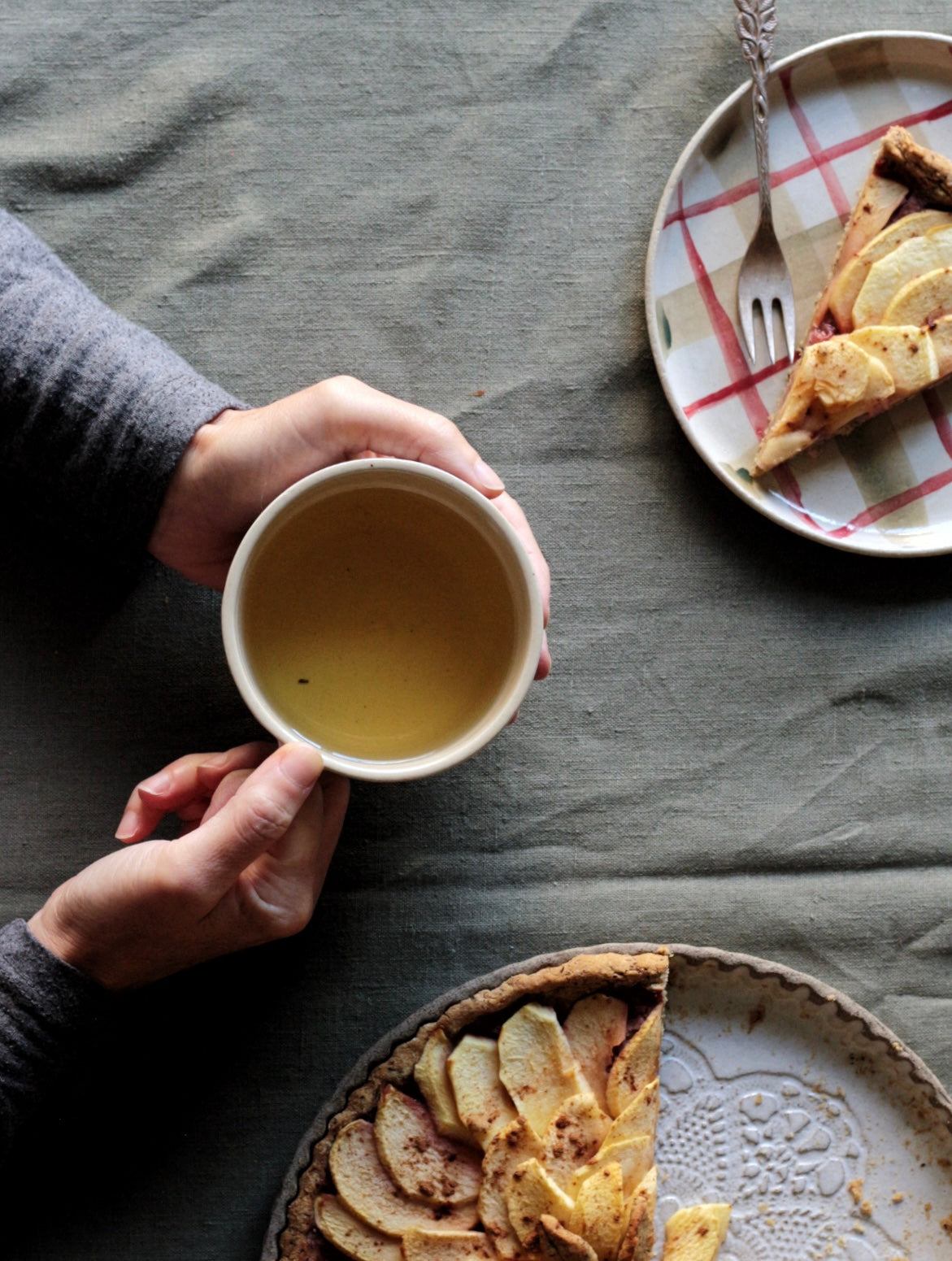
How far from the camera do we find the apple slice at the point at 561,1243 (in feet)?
3.71

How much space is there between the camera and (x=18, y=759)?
140cm

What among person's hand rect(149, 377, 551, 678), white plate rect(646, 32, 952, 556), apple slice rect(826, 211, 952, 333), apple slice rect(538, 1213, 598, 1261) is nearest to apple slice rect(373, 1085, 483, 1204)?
apple slice rect(538, 1213, 598, 1261)

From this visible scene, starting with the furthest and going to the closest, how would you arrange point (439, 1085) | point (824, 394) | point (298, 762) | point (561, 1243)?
point (824, 394), point (439, 1085), point (561, 1243), point (298, 762)

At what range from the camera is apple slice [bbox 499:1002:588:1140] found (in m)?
1.21

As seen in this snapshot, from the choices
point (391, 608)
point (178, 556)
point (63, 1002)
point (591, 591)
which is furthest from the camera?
point (591, 591)

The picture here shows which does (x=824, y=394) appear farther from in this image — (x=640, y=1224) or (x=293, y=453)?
(x=640, y=1224)

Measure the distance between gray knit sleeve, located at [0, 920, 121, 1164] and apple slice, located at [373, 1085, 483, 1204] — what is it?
34cm

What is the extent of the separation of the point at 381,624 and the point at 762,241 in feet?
2.46

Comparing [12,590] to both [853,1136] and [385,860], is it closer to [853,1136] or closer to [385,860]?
[385,860]

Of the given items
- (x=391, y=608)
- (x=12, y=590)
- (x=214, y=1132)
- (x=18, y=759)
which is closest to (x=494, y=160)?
(x=391, y=608)

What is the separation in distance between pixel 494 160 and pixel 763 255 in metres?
0.37

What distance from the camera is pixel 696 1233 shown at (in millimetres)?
→ 1271

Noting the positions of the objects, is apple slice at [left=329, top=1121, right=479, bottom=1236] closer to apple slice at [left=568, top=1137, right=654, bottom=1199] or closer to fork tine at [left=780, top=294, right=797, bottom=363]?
apple slice at [left=568, top=1137, right=654, bottom=1199]

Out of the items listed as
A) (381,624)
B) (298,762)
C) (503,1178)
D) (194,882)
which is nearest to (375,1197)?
(503,1178)
